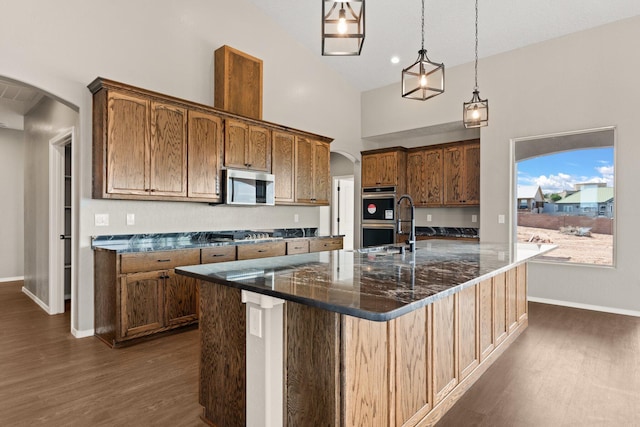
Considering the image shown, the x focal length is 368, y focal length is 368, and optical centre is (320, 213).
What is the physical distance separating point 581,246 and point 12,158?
8988mm

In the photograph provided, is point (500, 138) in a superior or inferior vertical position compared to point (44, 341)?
superior

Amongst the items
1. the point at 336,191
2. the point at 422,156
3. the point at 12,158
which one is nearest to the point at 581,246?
the point at 422,156

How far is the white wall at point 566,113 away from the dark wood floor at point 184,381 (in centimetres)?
100

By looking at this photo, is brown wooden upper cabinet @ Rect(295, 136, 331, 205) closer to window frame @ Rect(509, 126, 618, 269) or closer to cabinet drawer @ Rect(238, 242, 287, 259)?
cabinet drawer @ Rect(238, 242, 287, 259)

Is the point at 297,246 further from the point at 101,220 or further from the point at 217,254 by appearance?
the point at 101,220

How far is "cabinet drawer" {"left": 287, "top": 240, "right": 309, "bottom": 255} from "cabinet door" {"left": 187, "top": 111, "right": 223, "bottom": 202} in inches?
44.2

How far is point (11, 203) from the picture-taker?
255 inches

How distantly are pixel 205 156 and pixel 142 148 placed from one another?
690mm

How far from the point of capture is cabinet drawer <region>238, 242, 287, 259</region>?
13.4 feet

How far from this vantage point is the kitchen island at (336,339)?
1408 mm

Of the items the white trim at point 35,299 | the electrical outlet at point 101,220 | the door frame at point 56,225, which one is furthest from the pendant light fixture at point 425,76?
the white trim at point 35,299

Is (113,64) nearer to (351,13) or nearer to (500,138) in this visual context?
(351,13)

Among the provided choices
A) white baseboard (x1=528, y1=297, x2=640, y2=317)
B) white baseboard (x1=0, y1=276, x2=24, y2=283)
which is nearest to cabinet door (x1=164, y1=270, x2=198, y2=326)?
white baseboard (x1=528, y1=297, x2=640, y2=317)

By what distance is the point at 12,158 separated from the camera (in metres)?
6.45
